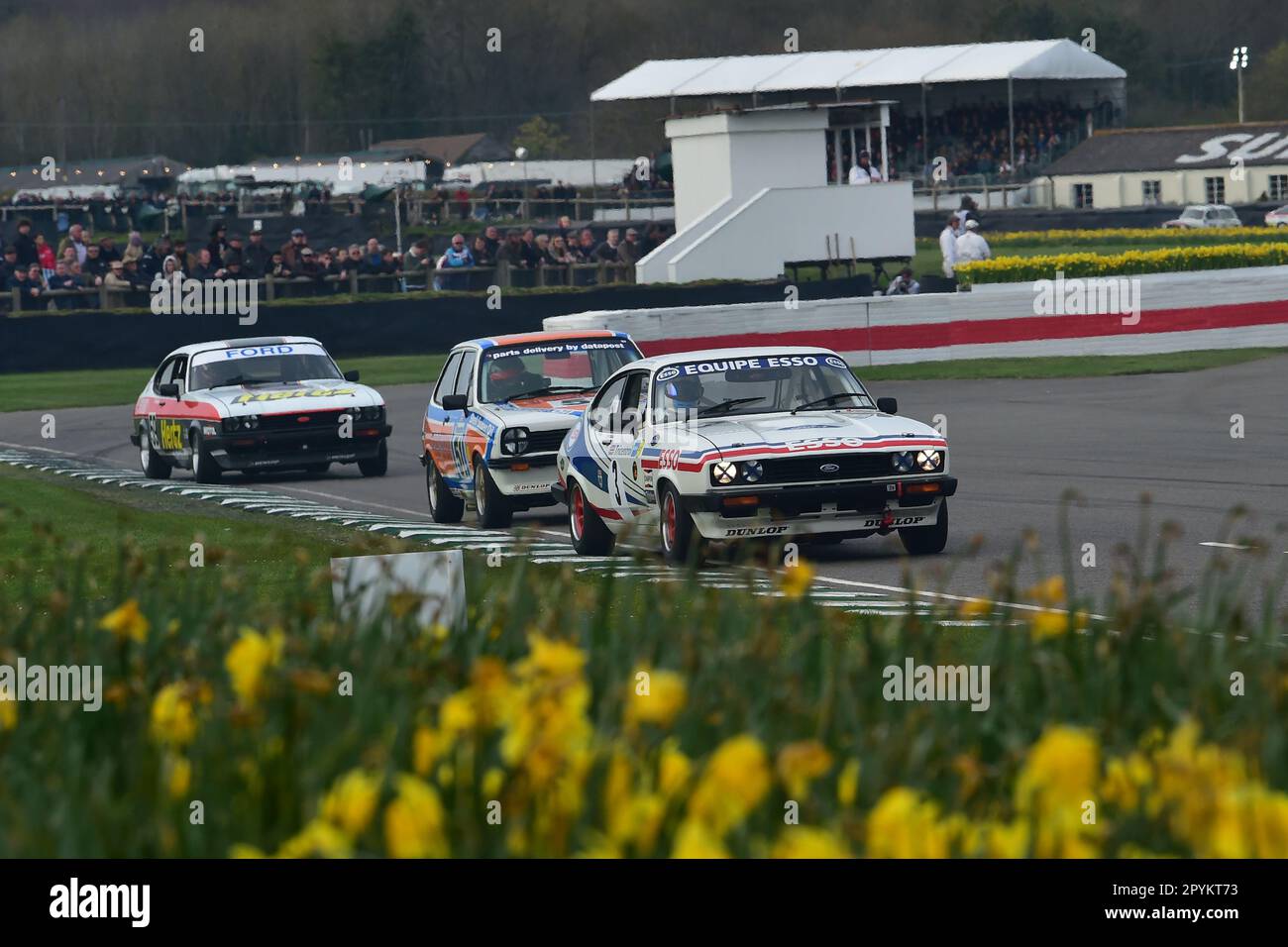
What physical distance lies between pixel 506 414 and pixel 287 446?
4.72m

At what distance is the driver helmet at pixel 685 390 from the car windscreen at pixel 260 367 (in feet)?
26.6

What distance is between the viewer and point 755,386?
14.5m

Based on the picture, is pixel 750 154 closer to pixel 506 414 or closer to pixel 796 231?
pixel 796 231

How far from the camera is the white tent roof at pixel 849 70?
88.8 m

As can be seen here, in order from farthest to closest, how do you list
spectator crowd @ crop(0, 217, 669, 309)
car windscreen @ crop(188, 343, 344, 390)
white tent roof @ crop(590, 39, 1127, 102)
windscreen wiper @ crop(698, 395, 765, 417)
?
white tent roof @ crop(590, 39, 1127, 102) → spectator crowd @ crop(0, 217, 669, 309) → car windscreen @ crop(188, 343, 344, 390) → windscreen wiper @ crop(698, 395, 765, 417)

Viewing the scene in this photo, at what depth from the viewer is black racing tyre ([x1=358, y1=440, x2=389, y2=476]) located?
69.6ft

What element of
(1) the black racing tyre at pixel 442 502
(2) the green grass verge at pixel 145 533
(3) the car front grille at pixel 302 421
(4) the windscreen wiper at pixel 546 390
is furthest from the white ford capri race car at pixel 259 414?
(4) the windscreen wiper at pixel 546 390

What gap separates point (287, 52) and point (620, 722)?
18208 cm

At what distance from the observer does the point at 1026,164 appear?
3622 inches

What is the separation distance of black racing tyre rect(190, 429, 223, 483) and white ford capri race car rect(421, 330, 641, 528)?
3.87 m

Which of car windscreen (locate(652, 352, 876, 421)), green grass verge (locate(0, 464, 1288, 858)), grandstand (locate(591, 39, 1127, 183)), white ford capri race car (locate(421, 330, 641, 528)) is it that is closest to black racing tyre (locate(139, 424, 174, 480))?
white ford capri race car (locate(421, 330, 641, 528))

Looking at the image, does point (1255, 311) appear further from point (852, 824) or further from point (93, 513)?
point (852, 824)

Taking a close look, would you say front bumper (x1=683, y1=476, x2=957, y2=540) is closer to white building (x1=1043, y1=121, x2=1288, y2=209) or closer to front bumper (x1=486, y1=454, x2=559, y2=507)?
front bumper (x1=486, y1=454, x2=559, y2=507)
